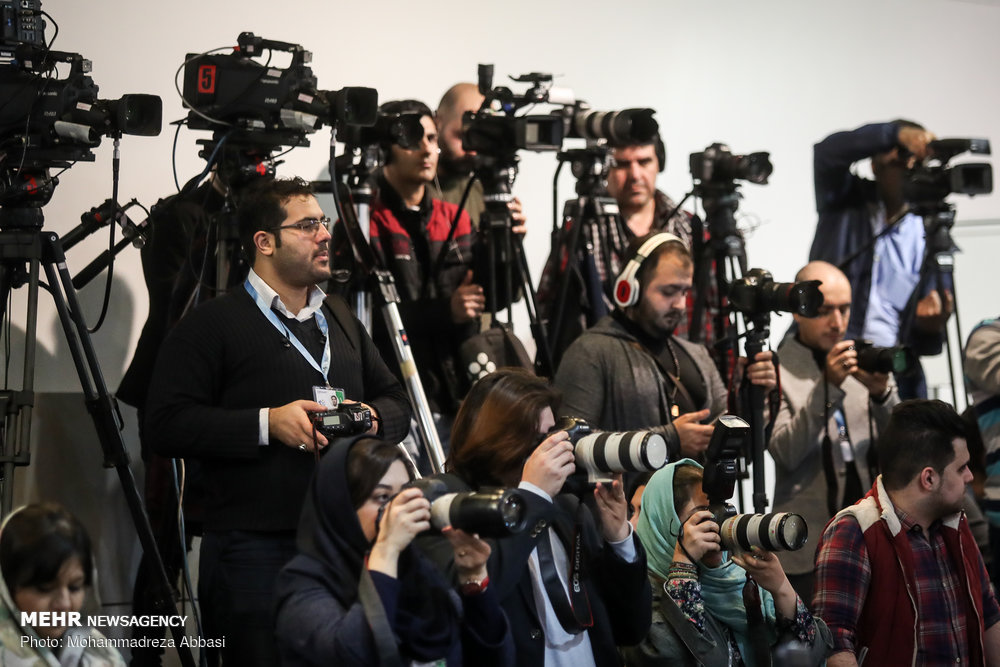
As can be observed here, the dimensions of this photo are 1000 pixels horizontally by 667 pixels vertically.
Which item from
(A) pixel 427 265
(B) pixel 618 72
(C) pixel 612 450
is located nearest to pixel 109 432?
(A) pixel 427 265

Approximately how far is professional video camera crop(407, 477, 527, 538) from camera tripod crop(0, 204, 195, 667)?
4.11 feet

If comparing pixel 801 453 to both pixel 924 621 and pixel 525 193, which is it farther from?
pixel 525 193

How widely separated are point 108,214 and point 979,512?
269cm

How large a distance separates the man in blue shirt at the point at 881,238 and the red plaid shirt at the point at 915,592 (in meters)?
1.77

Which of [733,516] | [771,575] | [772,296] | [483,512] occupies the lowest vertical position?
[771,575]

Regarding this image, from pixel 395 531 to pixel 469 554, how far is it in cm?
19

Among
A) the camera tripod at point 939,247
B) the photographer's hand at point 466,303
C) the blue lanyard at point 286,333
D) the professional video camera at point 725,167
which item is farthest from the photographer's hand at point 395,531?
the camera tripod at point 939,247

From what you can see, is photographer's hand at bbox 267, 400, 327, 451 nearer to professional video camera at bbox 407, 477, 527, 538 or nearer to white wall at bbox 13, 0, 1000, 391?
professional video camera at bbox 407, 477, 527, 538

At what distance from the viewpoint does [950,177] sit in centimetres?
482

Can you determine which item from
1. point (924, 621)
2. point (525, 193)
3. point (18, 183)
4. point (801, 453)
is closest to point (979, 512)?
point (801, 453)

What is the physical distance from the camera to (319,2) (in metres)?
4.68

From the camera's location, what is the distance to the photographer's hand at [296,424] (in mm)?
2869

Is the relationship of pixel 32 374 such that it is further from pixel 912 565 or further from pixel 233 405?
pixel 912 565

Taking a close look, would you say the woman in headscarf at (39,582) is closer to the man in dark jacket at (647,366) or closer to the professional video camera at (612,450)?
the professional video camera at (612,450)
